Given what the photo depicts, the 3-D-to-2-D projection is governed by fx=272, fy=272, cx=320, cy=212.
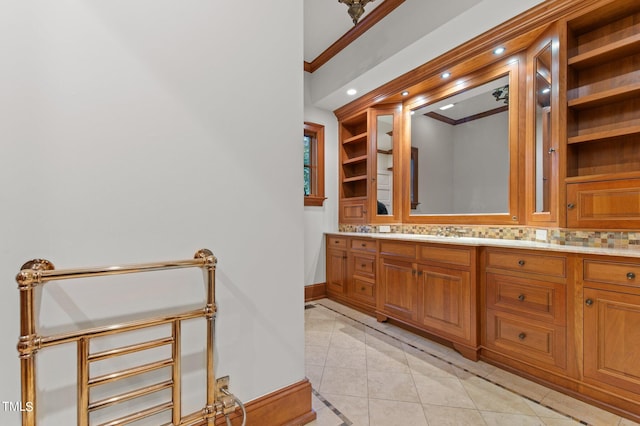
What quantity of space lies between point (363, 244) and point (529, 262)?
1571 millimetres

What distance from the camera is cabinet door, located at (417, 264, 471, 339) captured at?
2082 mm

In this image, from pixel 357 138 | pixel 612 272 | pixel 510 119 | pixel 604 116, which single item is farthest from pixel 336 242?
pixel 604 116

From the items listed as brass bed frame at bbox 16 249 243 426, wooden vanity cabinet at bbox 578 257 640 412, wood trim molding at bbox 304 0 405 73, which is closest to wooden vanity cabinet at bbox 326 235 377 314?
wooden vanity cabinet at bbox 578 257 640 412

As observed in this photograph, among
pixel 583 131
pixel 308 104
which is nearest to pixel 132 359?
pixel 583 131

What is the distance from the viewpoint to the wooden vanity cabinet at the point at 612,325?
1417 mm

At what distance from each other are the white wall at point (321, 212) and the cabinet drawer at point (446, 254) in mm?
1563

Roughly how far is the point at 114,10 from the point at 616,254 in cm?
255

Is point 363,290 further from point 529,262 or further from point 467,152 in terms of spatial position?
point 467,152

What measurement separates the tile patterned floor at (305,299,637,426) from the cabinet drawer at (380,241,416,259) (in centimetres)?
75

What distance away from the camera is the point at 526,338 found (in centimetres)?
180

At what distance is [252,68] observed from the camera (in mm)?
1280

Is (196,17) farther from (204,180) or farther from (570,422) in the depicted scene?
(570,422)

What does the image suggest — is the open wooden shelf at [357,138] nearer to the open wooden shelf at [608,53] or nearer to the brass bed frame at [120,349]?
the open wooden shelf at [608,53]

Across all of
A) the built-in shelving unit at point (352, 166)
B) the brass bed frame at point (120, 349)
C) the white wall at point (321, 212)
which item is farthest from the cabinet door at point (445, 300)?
the brass bed frame at point (120, 349)
